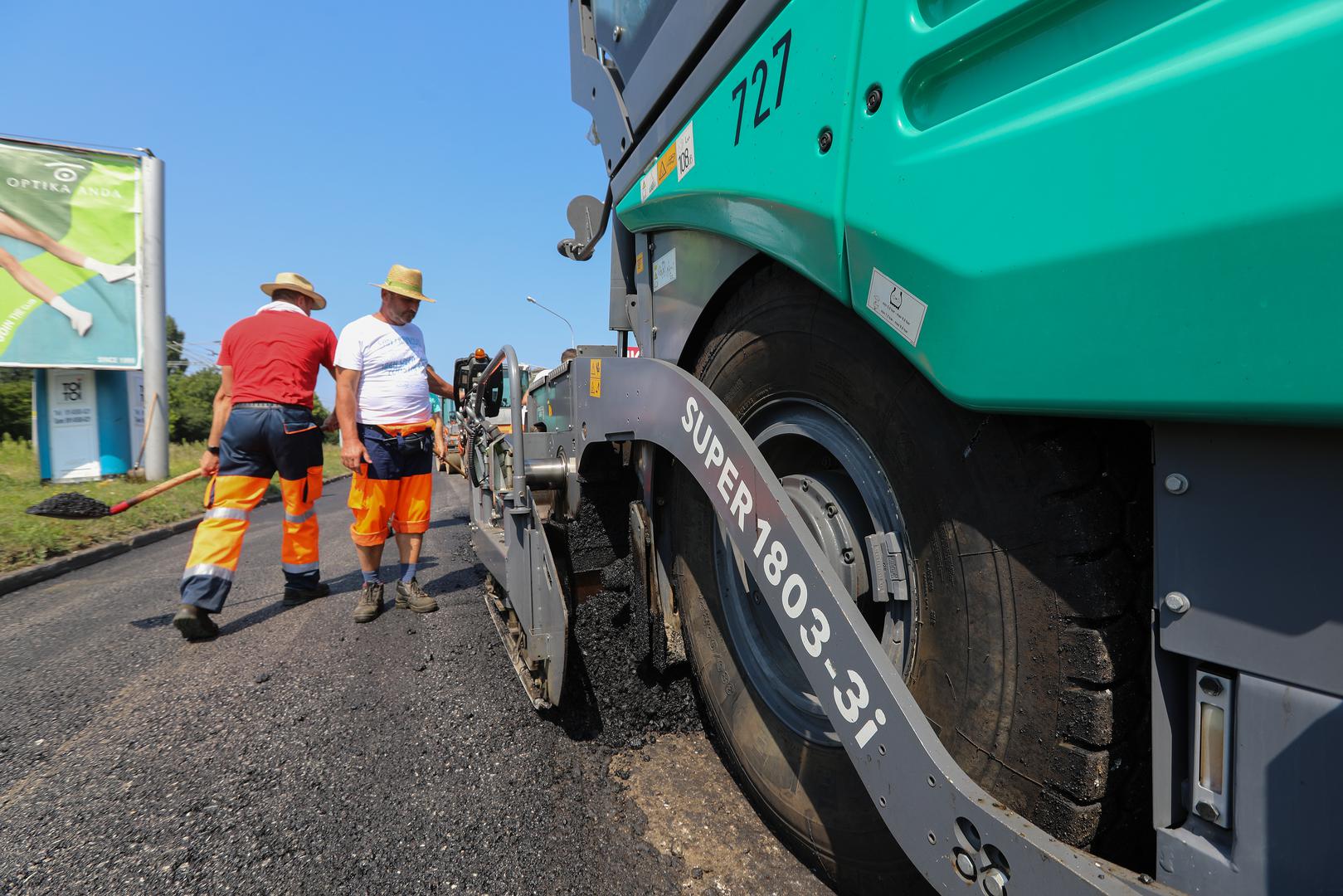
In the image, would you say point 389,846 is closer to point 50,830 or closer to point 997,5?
point 50,830

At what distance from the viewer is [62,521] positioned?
19.7ft

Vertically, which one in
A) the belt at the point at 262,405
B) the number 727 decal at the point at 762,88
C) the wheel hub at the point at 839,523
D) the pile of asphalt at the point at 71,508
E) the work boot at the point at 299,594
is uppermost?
the number 727 decal at the point at 762,88

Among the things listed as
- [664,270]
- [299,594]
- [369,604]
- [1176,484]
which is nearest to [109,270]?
[299,594]

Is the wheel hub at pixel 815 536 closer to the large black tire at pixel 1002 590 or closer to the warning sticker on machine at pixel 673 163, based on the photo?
the large black tire at pixel 1002 590

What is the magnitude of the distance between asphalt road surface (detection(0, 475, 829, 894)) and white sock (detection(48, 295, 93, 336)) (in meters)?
9.18

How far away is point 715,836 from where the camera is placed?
1691 mm

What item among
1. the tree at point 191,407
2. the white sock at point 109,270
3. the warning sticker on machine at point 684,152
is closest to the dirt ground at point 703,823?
the warning sticker on machine at point 684,152

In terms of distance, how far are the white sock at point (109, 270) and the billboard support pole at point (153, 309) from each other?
0.65ft

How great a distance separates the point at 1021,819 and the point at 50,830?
2.52m

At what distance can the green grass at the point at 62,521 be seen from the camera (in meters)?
5.18

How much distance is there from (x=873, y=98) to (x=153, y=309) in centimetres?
1283

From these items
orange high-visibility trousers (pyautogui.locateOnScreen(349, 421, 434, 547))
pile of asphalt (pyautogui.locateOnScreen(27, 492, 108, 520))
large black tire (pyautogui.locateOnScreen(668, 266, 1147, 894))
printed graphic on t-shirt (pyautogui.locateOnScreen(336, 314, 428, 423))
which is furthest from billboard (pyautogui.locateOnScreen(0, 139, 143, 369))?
large black tire (pyautogui.locateOnScreen(668, 266, 1147, 894))

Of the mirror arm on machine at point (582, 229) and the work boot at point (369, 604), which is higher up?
the mirror arm on machine at point (582, 229)

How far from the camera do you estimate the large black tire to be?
35.1 inches
